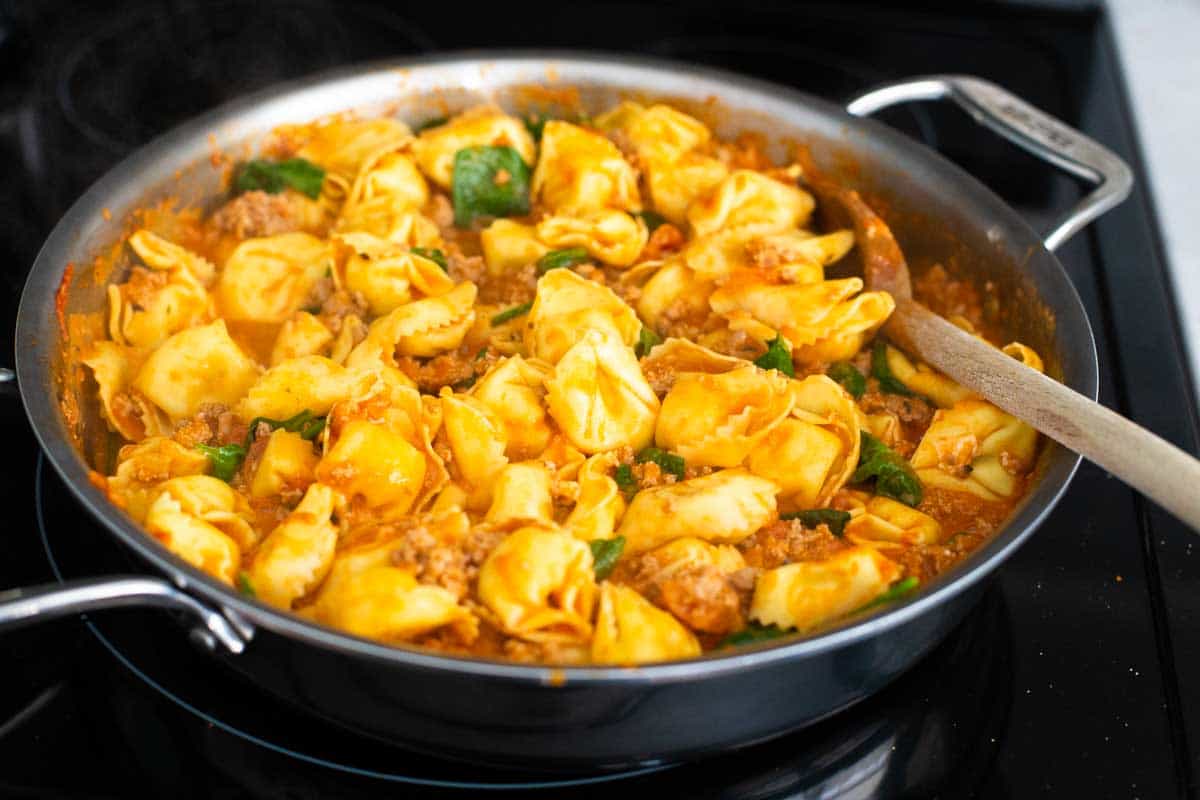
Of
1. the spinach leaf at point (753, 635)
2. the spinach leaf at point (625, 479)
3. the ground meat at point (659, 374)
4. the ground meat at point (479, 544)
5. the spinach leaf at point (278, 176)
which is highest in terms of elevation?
the spinach leaf at point (278, 176)

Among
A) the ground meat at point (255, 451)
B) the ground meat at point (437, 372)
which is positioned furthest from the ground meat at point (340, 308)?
the ground meat at point (255, 451)

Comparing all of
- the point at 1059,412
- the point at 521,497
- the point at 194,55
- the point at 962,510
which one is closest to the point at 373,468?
the point at 521,497

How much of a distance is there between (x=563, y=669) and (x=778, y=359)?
121 centimetres

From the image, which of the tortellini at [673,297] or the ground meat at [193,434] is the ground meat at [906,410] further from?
the ground meat at [193,434]

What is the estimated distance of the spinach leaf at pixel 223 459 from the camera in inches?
100

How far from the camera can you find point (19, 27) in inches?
156

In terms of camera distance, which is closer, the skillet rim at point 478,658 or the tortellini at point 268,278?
the skillet rim at point 478,658

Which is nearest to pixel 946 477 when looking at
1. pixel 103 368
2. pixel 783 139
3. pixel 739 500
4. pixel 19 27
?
pixel 739 500

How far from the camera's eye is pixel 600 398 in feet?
8.71

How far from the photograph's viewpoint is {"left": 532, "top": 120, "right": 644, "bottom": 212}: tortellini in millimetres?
3277

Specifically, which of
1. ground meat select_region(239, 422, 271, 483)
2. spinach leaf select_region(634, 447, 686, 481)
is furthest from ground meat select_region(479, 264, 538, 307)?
ground meat select_region(239, 422, 271, 483)

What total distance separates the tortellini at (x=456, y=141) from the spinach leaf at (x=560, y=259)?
1.43 feet

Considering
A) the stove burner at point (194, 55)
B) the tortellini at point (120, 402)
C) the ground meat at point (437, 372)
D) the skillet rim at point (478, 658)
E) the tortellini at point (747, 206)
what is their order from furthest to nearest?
the stove burner at point (194, 55) → the tortellini at point (747, 206) → the ground meat at point (437, 372) → the tortellini at point (120, 402) → the skillet rim at point (478, 658)

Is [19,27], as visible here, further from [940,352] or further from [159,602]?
[940,352]
